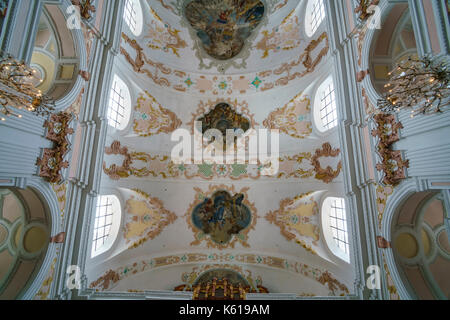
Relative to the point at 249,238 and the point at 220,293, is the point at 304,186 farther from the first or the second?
the point at 220,293

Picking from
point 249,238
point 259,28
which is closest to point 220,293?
point 249,238

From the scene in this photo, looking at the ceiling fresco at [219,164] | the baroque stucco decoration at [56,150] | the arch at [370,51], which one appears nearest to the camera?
the baroque stucco decoration at [56,150]

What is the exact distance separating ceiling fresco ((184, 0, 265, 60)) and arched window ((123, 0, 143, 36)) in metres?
1.96

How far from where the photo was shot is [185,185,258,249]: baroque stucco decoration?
1067 cm

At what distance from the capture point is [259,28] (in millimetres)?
10312

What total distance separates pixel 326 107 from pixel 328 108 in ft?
0.52

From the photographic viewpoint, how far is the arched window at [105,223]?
8.56m

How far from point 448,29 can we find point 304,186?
6681 millimetres

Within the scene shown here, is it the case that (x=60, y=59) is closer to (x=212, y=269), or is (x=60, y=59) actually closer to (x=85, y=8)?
(x=85, y=8)

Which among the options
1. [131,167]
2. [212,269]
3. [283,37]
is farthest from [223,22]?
[212,269]

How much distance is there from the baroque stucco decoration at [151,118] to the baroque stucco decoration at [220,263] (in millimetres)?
5599

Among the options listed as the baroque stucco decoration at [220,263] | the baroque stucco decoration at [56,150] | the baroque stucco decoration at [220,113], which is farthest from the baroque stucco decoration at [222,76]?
the baroque stucco decoration at [220,263]

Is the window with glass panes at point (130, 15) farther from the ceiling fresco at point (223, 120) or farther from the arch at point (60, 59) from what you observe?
the ceiling fresco at point (223, 120)

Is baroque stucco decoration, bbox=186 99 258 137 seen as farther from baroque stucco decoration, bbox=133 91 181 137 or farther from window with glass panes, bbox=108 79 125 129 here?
window with glass panes, bbox=108 79 125 129
